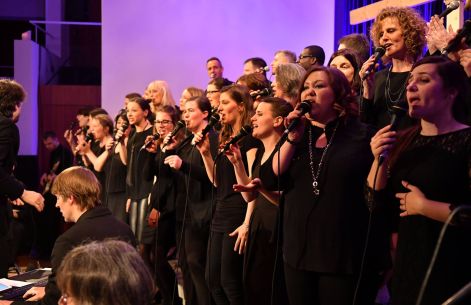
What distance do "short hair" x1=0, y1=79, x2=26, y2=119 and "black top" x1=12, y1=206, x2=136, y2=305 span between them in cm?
158

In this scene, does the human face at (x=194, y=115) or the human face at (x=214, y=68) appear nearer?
the human face at (x=194, y=115)

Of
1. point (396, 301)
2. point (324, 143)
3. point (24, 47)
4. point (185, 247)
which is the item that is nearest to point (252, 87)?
point (185, 247)

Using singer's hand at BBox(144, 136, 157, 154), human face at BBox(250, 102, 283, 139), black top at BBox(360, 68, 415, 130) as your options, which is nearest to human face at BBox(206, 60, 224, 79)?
singer's hand at BBox(144, 136, 157, 154)

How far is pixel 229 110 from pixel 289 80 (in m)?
0.42

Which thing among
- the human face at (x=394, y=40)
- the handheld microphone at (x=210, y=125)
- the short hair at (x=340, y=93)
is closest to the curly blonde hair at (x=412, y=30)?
the human face at (x=394, y=40)

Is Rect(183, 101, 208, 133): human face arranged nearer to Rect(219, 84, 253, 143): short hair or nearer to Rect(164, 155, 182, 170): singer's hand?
Rect(164, 155, 182, 170): singer's hand

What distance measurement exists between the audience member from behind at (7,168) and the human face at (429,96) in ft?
8.83

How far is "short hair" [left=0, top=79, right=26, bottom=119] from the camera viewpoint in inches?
182

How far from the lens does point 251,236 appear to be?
3.76 metres

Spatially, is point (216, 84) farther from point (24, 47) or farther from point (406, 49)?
point (24, 47)

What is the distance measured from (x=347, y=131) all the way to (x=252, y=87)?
158 centimetres

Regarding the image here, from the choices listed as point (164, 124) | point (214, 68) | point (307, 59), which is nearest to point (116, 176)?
point (164, 124)

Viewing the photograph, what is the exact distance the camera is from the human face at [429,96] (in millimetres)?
2531

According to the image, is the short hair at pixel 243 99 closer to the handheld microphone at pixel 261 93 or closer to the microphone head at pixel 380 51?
the handheld microphone at pixel 261 93
